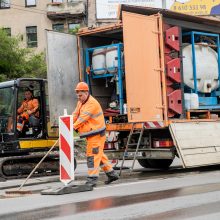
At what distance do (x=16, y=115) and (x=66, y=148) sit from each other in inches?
143

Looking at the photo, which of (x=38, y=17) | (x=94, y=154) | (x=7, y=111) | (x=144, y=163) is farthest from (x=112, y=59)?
(x=38, y=17)

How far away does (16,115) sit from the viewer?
13156mm

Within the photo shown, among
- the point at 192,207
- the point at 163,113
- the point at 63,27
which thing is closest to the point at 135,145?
the point at 163,113

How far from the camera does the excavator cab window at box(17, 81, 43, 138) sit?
43.5 ft

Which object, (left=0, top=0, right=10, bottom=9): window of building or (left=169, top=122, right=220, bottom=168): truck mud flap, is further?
(left=0, top=0, right=10, bottom=9): window of building

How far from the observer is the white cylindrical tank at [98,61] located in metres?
13.5

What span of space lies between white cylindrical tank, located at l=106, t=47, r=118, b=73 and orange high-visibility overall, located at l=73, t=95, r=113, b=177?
9.60ft

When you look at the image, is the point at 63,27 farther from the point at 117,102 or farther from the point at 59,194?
the point at 59,194

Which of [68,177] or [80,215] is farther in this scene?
[68,177]

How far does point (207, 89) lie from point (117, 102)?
6.95 feet

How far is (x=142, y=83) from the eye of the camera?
40.0 ft

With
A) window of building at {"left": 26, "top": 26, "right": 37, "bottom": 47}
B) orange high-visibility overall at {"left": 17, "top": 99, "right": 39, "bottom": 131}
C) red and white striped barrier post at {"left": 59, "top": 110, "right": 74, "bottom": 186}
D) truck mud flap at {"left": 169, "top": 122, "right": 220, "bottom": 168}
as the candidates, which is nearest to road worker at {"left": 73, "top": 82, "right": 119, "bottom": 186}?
red and white striped barrier post at {"left": 59, "top": 110, "right": 74, "bottom": 186}

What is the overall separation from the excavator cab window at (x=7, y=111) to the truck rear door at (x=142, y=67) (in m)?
2.78

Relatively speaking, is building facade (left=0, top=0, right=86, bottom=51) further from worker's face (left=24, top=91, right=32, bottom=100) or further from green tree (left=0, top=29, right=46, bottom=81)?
worker's face (left=24, top=91, right=32, bottom=100)
